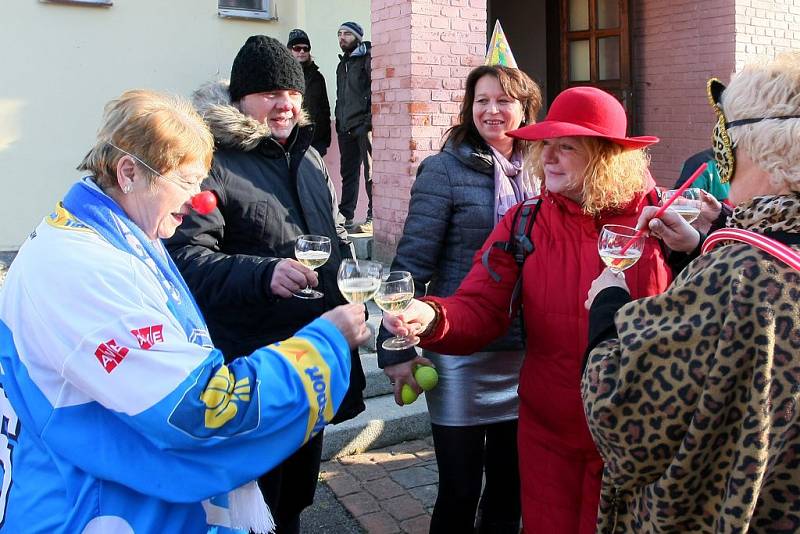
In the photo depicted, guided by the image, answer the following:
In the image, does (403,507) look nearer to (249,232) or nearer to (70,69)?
(249,232)

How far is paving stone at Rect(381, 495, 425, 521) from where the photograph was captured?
4090mm

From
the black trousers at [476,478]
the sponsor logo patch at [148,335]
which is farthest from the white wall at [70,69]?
the sponsor logo patch at [148,335]

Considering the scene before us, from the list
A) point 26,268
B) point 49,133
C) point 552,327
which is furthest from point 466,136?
point 49,133

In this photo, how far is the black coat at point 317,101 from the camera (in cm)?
812

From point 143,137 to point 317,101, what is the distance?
6451mm

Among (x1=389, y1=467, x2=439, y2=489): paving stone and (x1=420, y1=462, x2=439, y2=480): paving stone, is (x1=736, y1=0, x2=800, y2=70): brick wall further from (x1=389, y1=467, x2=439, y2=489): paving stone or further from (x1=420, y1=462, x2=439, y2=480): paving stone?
(x1=389, y1=467, x2=439, y2=489): paving stone

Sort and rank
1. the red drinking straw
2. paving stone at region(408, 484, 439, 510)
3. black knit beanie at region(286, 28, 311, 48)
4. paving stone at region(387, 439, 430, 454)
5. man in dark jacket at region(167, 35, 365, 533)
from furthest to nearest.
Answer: black knit beanie at region(286, 28, 311, 48) < paving stone at region(387, 439, 430, 454) < paving stone at region(408, 484, 439, 510) < man in dark jacket at region(167, 35, 365, 533) < the red drinking straw

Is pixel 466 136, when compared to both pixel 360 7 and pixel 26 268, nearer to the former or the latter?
pixel 26 268

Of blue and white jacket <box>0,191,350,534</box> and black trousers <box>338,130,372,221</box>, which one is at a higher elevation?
black trousers <box>338,130,372,221</box>

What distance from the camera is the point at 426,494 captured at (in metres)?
4.34

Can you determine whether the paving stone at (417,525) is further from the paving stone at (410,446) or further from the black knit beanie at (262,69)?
the black knit beanie at (262,69)

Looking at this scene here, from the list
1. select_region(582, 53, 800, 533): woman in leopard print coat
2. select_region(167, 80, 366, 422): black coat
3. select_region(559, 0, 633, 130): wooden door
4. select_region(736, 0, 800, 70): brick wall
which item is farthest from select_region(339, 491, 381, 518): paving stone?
select_region(559, 0, 633, 130): wooden door

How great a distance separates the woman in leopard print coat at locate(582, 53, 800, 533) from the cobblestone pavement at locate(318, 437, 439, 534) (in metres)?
2.43

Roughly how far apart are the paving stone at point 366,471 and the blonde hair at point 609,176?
8.23 feet
